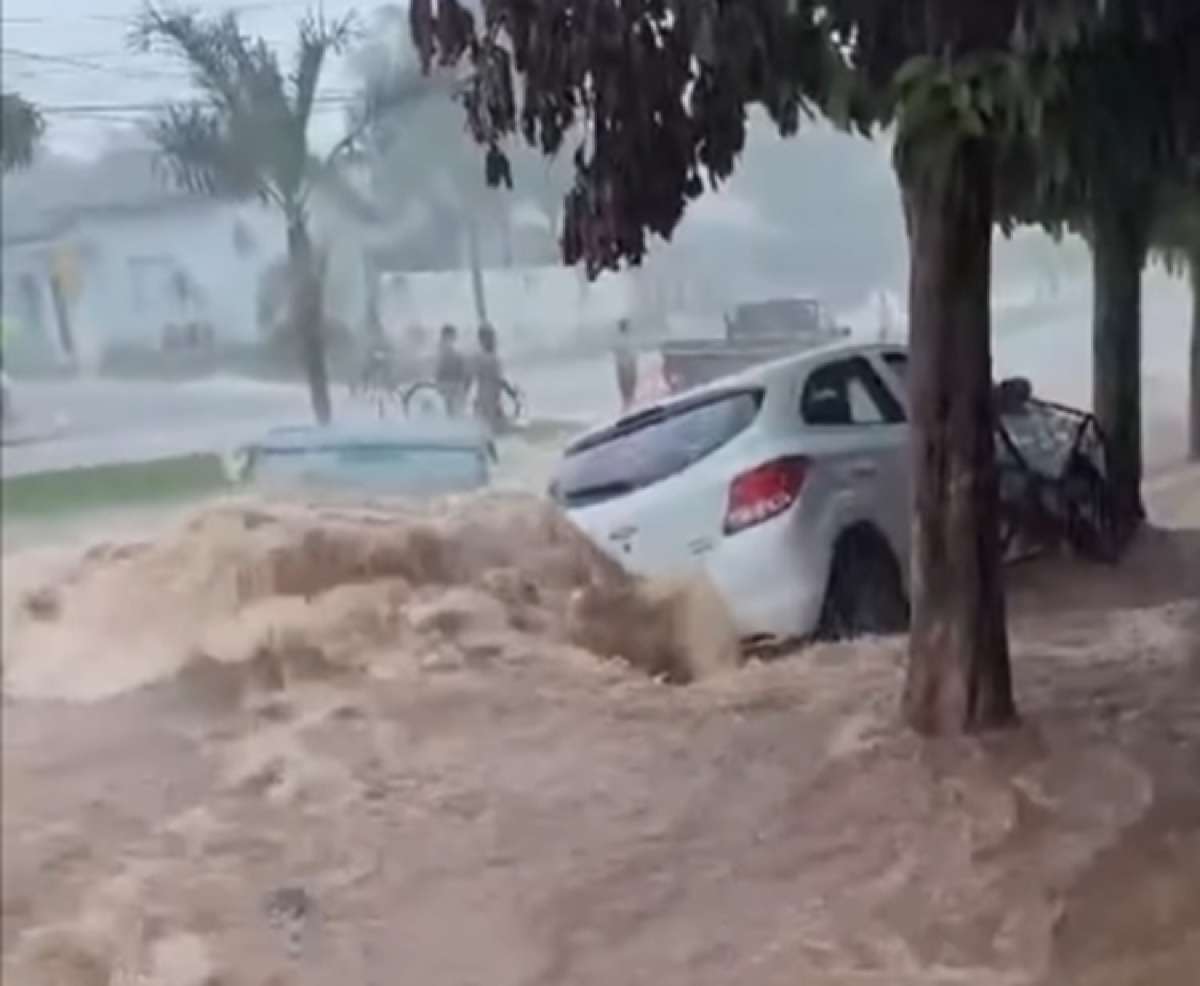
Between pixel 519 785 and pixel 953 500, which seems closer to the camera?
pixel 519 785

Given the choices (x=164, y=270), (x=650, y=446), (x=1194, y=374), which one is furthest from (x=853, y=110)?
(x=164, y=270)

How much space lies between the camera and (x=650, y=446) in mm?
1596

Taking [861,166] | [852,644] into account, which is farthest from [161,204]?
[852,644]

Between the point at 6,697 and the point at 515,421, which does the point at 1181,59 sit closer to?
the point at 515,421

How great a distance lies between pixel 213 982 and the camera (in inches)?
51.4

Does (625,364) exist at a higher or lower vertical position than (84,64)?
lower

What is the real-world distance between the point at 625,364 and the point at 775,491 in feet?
0.86

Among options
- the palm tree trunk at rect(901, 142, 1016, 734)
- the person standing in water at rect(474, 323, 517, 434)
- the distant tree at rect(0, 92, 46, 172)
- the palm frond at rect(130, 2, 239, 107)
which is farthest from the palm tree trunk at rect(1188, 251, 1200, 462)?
the distant tree at rect(0, 92, 46, 172)

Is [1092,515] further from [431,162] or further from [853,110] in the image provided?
[431,162]

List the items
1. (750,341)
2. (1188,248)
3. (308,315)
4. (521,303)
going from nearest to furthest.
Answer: (308,315), (521,303), (750,341), (1188,248)

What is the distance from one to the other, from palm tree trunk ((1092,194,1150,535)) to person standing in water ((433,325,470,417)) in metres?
0.56

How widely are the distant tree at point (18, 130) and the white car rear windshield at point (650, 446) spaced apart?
460mm

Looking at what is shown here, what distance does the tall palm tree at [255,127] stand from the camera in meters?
1.28

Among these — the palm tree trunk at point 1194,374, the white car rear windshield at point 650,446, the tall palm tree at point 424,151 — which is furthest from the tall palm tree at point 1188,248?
the tall palm tree at point 424,151
